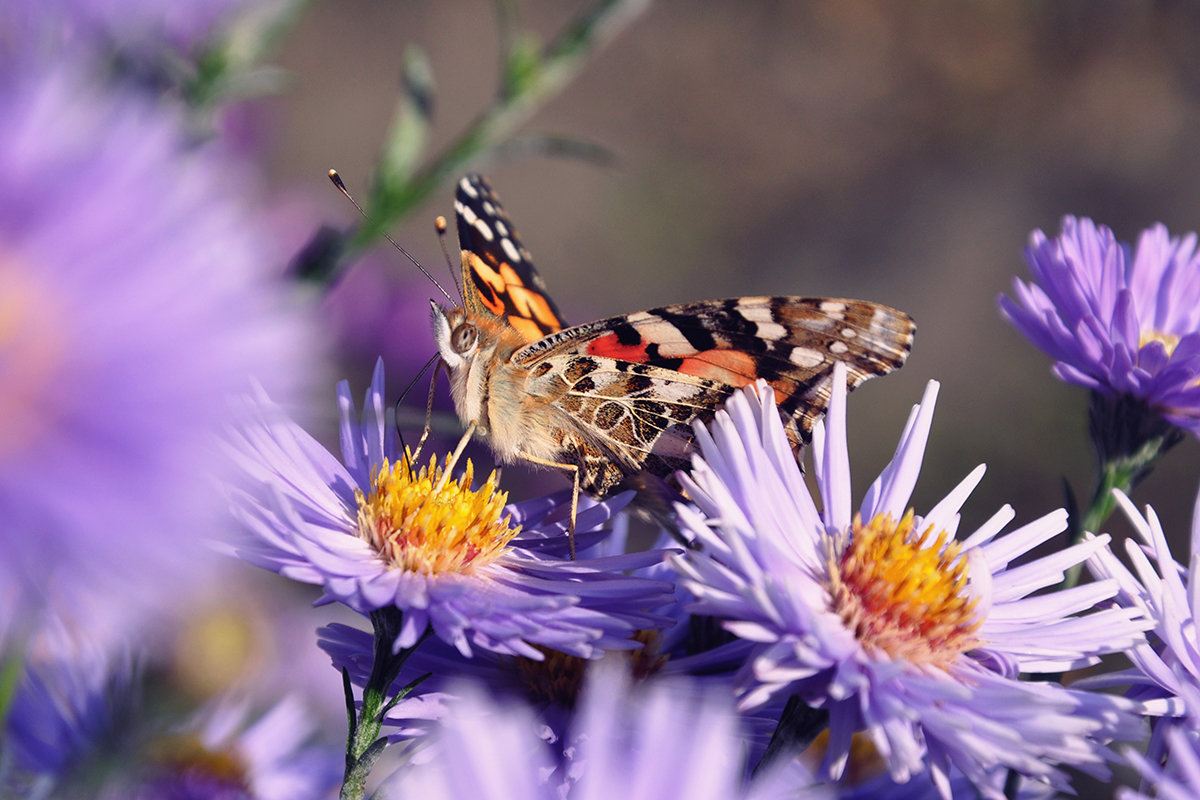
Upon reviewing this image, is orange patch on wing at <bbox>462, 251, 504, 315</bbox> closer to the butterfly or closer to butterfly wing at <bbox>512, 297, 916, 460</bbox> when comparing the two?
the butterfly

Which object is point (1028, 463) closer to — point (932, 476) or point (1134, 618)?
point (932, 476)

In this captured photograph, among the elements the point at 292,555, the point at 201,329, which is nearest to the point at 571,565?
the point at 292,555

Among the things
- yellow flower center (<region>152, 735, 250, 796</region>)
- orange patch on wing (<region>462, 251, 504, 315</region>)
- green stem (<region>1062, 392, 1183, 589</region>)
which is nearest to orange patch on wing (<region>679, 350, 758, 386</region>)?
orange patch on wing (<region>462, 251, 504, 315</region>)

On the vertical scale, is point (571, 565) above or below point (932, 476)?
below

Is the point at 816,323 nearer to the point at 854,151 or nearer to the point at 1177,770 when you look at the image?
the point at 1177,770

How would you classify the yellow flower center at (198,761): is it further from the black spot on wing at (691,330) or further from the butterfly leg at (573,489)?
the black spot on wing at (691,330)

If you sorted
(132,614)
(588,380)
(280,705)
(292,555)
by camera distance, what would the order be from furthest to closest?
(588,380) < (280,705) < (292,555) < (132,614)

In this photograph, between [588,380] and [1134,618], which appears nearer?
[1134,618]
